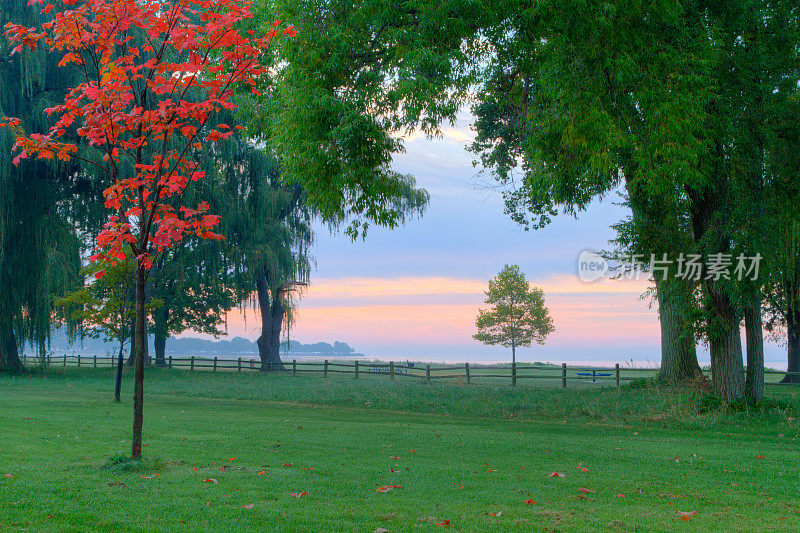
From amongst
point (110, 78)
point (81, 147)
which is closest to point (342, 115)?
point (110, 78)

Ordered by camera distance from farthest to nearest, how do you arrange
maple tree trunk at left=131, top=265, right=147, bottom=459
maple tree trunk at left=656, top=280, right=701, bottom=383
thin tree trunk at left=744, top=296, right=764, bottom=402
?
maple tree trunk at left=656, top=280, right=701, bottom=383, thin tree trunk at left=744, top=296, right=764, bottom=402, maple tree trunk at left=131, top=265, right=147, bottom=459

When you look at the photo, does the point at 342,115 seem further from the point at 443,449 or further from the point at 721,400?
the point at 721,400

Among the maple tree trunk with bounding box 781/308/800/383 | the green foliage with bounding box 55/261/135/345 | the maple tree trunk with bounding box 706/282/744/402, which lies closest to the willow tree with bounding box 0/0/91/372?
the green foliage with bounding box 55/261/135/345

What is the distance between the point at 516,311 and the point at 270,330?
21.5 meters

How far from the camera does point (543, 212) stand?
21719 mm

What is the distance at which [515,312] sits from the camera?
50.8 meters

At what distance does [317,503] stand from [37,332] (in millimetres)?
22760

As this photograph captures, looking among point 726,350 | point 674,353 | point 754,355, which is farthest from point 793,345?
point 726,350

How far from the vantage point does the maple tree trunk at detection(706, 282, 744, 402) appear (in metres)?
15.2

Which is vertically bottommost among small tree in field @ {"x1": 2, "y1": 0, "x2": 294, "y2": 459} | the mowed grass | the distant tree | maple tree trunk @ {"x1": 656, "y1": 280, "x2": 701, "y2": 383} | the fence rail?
the fence rail

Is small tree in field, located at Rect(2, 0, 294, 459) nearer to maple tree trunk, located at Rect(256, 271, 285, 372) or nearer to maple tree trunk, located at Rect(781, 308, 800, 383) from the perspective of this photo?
maple tree trunk, located at Rect(256, 271, 285, 372)

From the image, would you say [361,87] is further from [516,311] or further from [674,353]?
[516,311]

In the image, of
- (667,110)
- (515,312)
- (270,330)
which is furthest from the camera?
(515,312)

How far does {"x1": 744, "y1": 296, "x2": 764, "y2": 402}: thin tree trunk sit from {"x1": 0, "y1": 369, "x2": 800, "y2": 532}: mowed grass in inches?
18.8
